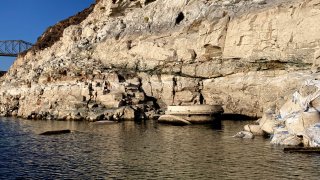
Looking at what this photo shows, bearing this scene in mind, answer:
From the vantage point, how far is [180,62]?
71000mm

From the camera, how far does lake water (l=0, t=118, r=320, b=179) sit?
2372 cm

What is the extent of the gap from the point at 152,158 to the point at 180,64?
43093 mm

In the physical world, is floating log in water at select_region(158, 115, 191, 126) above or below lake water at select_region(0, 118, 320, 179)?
above

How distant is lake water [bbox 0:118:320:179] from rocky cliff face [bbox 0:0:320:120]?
48.5 feet

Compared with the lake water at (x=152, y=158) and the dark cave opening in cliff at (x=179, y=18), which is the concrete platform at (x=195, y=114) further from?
the dark cave opening in cliff at (x=179, y=18)

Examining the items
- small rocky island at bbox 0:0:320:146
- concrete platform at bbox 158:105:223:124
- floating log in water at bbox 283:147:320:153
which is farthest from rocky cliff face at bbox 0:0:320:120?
floating log in water at bbox 283:147:320:153

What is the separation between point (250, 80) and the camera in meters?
60.8

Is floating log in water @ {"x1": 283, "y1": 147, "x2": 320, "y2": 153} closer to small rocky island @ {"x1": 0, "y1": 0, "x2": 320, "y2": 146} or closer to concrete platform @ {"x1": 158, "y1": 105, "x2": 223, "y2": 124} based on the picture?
small rocky island @ {"x1": 0, "y1": 0, "x2": 320, "y2": 146}

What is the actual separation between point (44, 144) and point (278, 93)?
32.2 meters

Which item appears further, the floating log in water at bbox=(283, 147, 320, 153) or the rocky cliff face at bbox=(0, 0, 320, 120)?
the rocky cliff face at bbox=(0, 0, 320, 120)

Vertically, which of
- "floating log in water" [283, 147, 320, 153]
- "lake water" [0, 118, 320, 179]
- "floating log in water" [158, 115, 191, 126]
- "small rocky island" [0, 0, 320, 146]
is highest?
"small rocky island" [0, 0, 320, 146]

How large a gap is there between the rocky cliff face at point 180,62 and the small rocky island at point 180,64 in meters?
0.15

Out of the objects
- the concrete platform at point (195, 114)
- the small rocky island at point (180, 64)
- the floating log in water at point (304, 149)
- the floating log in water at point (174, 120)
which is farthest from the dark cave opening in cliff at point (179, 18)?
the floating log in water at point (304, 149)

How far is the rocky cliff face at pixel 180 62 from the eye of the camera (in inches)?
2253
